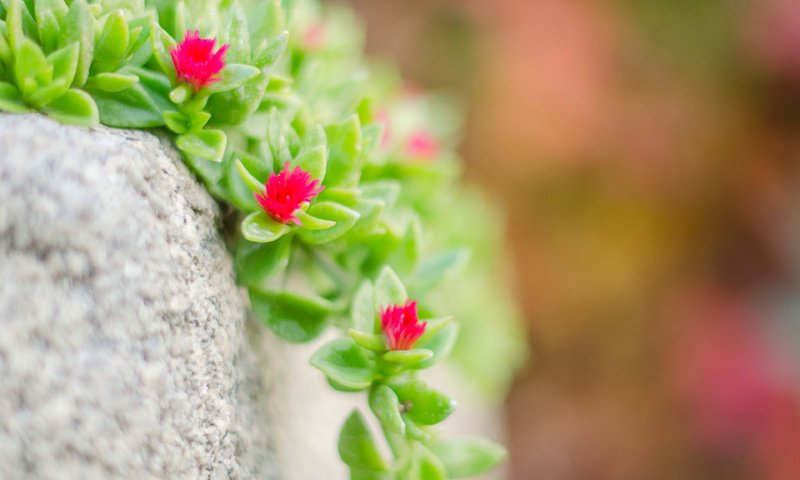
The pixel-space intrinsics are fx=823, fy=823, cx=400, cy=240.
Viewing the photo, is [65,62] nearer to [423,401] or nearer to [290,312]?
[290,312]

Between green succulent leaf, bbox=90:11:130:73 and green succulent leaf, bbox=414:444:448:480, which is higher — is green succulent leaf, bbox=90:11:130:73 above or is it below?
above

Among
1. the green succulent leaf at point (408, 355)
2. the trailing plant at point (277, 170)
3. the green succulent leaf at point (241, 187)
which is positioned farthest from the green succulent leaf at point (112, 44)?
the green succulent leaf at point (408, 355)

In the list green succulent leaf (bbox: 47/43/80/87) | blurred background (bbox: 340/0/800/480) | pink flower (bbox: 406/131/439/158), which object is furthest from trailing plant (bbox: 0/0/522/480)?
blurred background (bbox: 340/0/800/480)

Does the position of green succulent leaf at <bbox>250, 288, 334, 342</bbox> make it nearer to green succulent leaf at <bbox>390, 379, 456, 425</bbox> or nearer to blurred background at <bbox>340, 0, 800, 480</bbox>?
green succulent leaf at <bbox>390, 379, 456, 425</bbox>

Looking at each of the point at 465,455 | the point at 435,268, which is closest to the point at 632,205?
the point at 435,268

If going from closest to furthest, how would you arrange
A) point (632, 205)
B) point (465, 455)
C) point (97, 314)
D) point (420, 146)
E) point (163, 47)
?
point (97, 314) → point (163, 47) → point (465, 455) → point (420, 146) → point (632, 205)

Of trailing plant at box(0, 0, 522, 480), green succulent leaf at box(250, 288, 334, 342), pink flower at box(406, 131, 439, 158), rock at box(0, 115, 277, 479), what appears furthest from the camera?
pink flower at box(406, 131, 439, 158)
